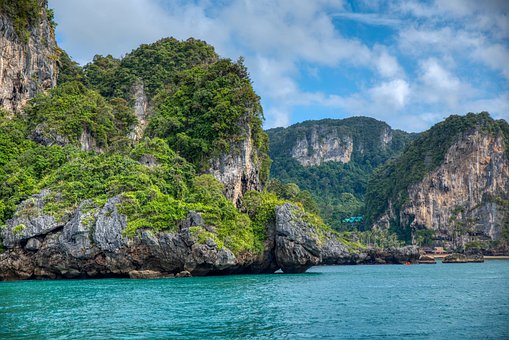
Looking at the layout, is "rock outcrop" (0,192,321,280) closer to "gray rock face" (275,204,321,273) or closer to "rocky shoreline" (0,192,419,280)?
"rocky shoreline" (0,192,419,280)

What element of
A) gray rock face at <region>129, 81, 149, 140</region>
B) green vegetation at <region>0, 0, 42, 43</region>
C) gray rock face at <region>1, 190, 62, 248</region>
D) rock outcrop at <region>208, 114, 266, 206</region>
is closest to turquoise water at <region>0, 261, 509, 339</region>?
gray rock face at <region>1, 190, 62, 248</region>

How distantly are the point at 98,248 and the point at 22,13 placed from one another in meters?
33.1

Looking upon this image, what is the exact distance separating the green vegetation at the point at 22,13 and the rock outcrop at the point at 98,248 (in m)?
24.5

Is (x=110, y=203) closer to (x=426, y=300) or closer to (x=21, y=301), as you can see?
(x=21, y=301)

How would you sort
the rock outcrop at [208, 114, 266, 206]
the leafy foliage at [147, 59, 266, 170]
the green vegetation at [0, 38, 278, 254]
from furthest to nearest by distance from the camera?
the leafy foliage at [147, 59, 266, 170] < the rock outcrop at [208, 114, 266, 206] < the green vegetation at [0, 38, 278, 254]

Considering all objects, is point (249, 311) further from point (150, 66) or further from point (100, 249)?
point (150, 66)

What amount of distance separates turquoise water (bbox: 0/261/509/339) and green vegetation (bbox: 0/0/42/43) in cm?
3355

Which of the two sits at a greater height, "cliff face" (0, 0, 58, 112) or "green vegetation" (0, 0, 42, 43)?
"green vegetation" (0, 0, 42, 43)

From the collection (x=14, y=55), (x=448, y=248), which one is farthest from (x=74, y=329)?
(x=448, y=248)

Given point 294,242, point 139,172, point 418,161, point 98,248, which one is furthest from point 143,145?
point 418,161

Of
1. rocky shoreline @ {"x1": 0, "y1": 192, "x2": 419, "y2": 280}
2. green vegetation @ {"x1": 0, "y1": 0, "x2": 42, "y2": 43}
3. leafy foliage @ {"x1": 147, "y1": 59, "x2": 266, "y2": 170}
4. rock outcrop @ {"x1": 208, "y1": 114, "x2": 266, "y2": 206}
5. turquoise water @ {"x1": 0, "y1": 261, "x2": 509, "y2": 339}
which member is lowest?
turquoise water @ {"x1": 0, "y1": 261, "x2": 509, "y2": 339}

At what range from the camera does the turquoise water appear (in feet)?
69.3

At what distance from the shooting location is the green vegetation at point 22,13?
59531mm

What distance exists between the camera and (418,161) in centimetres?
14412
